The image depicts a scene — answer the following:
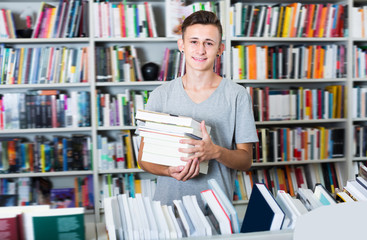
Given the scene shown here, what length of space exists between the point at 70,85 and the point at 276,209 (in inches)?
87.0

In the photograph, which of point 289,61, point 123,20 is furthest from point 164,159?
point 289,61

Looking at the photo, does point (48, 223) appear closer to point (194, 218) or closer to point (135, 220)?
point (135, 220)

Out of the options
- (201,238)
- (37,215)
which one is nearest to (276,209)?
(201,238)

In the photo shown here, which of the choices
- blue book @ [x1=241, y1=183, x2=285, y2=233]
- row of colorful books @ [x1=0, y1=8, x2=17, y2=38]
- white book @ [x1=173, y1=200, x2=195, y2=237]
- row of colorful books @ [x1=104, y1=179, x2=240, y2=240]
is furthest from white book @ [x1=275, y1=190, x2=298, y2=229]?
row of colorful books @ [x1=0, y1=8, x2=17, y2=38]

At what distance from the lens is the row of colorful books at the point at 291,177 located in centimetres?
323

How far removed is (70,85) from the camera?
289 cm

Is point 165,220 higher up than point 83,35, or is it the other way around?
point 83,35

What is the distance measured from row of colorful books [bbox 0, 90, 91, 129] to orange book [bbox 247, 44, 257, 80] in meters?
1.24

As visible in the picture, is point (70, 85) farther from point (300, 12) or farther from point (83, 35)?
point (300, 12)

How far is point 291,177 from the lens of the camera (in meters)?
3.29

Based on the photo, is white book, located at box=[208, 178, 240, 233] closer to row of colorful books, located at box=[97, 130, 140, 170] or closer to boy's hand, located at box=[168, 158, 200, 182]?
boy's hand, located at box=[168, 158, 200, 182]

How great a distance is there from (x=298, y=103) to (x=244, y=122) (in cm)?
167

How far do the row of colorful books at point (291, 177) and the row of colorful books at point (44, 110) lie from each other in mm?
1333

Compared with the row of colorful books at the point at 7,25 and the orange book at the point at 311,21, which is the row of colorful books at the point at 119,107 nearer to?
the row of colorful books at the point at 7,25
